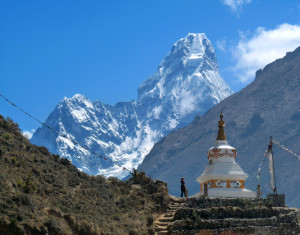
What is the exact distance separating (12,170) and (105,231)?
5.59 meters

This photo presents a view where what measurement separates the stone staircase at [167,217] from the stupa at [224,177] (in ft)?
12.8

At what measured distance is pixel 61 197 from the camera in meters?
33.3

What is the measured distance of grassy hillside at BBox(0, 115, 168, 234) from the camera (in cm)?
2919

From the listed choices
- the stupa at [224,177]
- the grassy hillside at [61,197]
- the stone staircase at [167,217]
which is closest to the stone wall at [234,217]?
the stone staircase at [167,217]

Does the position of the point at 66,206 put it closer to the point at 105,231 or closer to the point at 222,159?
the point at 105,231

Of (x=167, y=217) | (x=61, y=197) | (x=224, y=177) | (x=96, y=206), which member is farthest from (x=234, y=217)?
(x=61, y=197)

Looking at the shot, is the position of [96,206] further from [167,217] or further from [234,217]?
[234,217]

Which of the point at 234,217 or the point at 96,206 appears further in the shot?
the point at 234,217

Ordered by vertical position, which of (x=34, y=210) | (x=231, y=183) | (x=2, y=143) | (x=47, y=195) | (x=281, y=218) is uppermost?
(x=231, y=183)

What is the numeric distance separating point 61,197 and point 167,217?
27.5 ft

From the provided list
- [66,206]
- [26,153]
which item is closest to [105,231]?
[66,206]

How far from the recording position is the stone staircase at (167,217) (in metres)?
37.4

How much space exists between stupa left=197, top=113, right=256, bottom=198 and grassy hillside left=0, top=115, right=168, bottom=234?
5719mm

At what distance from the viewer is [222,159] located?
1959 inches
